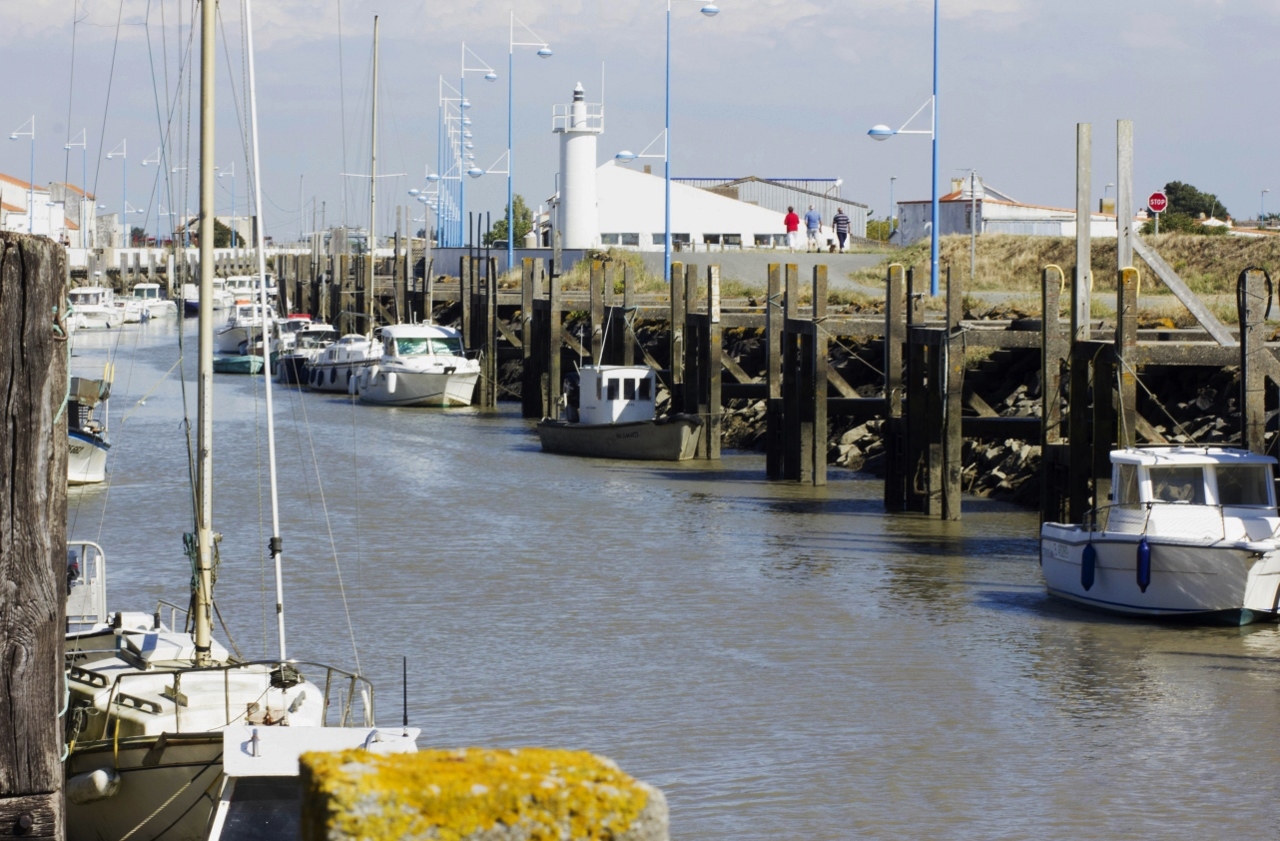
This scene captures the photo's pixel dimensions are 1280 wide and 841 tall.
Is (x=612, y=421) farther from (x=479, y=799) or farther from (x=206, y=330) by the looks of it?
(x=479, y=799)

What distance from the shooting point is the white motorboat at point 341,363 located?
1842 inches

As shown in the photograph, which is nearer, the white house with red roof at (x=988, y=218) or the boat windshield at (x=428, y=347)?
the boat windshield at (x=428, y=347)

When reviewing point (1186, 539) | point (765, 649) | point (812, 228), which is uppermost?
point (812, 228)

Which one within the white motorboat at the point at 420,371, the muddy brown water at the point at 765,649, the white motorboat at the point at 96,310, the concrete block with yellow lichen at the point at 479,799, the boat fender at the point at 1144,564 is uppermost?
the white motorboat at the point at 96,310

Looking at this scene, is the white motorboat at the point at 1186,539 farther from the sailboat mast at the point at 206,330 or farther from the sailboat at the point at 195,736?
the sailboat mast at the point at 206,330

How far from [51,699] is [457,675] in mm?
10028

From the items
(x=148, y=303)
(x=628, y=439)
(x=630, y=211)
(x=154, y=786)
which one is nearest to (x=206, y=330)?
(x=154, y=786)

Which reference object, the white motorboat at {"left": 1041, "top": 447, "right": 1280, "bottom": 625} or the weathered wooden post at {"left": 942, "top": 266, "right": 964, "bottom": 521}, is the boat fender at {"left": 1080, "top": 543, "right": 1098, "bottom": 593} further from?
the weathered wooden post at {"left": 942, "top": 266, "right": 964, "bottom": 521}

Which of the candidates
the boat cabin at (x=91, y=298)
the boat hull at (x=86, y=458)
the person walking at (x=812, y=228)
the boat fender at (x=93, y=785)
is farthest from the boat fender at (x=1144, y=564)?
the boat cabin at (x=91, y=298)

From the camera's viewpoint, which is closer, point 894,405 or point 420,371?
point 894,405

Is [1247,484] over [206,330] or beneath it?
beneath

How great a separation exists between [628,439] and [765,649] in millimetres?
15660

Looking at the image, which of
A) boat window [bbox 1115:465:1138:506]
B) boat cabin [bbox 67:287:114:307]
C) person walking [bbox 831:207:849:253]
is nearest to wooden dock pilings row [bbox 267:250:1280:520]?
boat window [bbox 1115:465:1138:506]

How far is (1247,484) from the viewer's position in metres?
15.7
